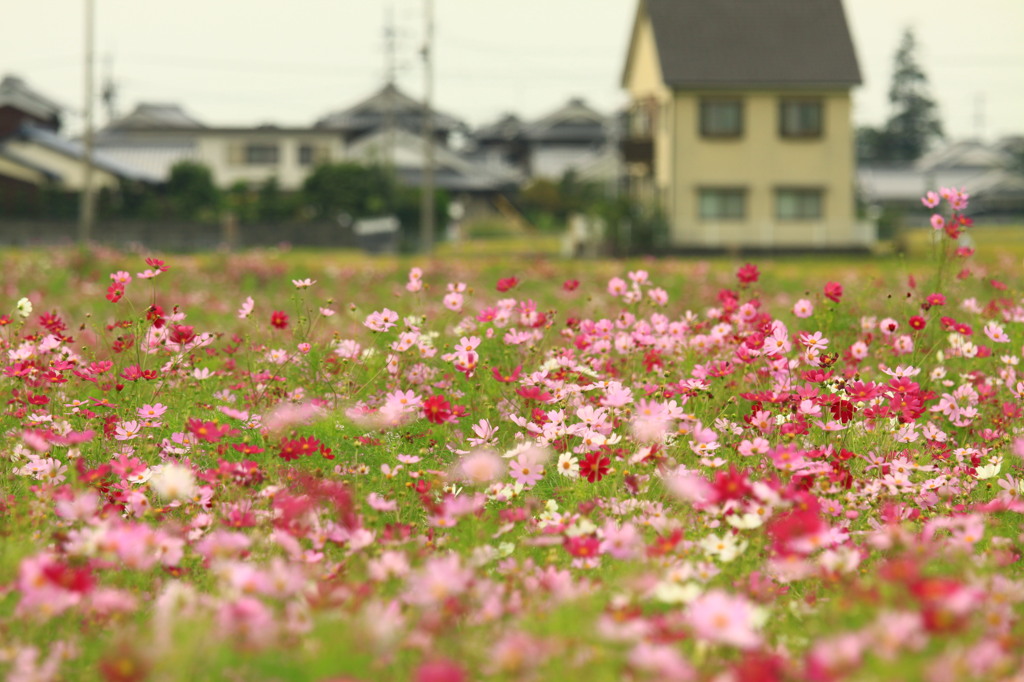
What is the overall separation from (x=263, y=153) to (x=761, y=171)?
84.5 ft

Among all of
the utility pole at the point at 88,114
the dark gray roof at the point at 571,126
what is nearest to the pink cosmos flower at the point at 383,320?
the utility pole at the point at 88,114

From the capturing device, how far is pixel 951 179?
68.1 meters

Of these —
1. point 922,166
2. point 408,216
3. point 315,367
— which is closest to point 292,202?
point 408,216

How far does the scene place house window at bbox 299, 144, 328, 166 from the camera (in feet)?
157

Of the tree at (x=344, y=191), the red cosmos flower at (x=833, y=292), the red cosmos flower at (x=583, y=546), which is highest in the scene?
the tree at (x=344, y=191)

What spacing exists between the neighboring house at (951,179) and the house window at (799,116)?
25.1 metres

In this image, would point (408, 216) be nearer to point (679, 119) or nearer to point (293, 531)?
point (679, 119)

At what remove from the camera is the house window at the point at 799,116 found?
29.9 meters

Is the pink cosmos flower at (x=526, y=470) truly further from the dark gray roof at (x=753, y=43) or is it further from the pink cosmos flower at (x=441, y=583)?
the dark gray roof at (x=753, y=43)

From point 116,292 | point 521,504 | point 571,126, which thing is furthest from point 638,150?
point 571,126

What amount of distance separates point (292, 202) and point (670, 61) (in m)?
13.8

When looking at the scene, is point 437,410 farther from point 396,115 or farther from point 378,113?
point 378,113

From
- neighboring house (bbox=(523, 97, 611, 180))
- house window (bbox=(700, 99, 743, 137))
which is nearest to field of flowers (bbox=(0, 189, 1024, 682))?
house window (bbox=(700, 99, 743, 137))

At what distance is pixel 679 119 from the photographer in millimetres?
29594
